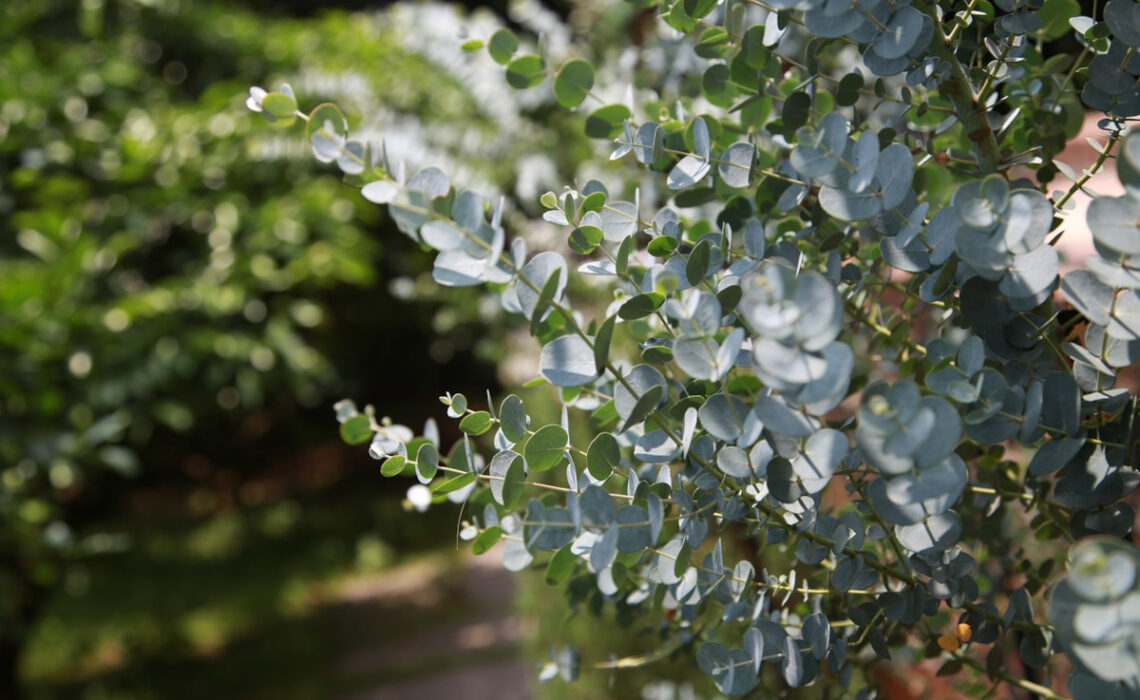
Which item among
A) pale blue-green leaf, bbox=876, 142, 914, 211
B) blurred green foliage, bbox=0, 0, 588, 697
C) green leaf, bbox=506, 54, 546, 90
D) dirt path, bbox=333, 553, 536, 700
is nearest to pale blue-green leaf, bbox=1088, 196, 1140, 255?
pale blue-green leaf, bbox=876, 142, 914, 211

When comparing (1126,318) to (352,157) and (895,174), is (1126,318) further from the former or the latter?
(352,157)

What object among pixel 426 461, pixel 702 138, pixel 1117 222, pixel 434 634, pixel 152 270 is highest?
pixel 1117 222

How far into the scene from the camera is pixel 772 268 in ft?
1.27

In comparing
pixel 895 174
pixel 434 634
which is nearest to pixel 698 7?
pixel 895 174

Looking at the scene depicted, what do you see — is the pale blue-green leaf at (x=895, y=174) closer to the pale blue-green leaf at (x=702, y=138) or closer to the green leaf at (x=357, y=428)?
the pale blue-green leaf at (x=702, y=138)

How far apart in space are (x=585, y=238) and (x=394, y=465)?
0.25m

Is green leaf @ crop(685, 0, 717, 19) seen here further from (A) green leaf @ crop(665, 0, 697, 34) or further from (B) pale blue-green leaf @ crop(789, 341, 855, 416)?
(B) pale blue-green leaf @ crop(789, 341, 855, 416)

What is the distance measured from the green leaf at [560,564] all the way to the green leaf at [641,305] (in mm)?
176

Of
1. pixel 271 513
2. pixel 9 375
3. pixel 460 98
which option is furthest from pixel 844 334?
pixel 271 513

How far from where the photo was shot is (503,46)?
2.32 ft

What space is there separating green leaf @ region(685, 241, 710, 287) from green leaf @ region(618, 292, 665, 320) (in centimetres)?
3

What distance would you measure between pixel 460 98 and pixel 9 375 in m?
2.99

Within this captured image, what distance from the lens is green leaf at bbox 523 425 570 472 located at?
0.56m

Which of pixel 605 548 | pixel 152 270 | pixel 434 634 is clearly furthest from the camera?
pixel 434 634
